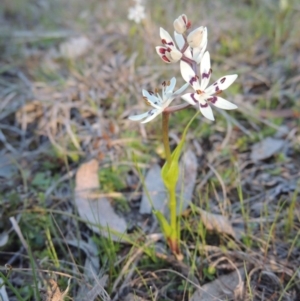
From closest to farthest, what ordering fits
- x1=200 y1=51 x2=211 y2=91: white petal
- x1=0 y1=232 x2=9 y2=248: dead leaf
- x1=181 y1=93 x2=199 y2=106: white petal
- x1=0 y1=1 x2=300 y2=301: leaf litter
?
x1=181 y1=93 x2=199 y2=106: white petal → x1=200 y1=51 x2=211 y2=91: white petal → x1=0 y1=1 x2=300 y2=301: leaf litter → x1=0 y1=232 x2=9 y2=248: dead leaf

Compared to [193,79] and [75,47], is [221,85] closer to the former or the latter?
[193,79]

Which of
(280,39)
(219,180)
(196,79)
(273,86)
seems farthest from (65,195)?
(280,39)

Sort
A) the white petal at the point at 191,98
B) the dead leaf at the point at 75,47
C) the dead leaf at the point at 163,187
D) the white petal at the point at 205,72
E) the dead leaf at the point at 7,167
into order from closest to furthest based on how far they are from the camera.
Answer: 1. the white petal at the point at 191,98
2. the white petal at the point at 205,72
3. the dead leaf at the point at 163,187
4. the dead leaf at the point at 7,167
5. the dead leaf at the point at 75,47

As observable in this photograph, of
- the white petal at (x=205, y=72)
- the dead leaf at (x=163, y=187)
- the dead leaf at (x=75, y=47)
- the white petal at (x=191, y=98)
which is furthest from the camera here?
the dead leaf at (x=75, y=47)

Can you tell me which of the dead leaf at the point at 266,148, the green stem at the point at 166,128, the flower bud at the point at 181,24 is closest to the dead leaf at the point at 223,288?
the green stem at the point at 166,128

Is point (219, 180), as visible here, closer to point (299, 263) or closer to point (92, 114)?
point (299, 263)

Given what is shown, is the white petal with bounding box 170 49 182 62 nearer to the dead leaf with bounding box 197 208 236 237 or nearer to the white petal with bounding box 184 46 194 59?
the white petal with bounding box 184 46 194 59

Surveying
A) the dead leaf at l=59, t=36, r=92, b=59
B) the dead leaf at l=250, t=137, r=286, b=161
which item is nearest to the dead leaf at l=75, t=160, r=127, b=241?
the dead leaf at l=250, t=137, r=286, b=161

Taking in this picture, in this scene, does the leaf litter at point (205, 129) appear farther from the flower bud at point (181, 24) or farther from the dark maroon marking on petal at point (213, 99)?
the flower bud at point (181, 24)
